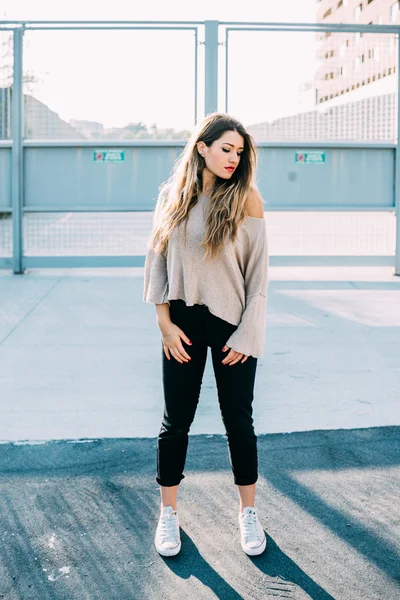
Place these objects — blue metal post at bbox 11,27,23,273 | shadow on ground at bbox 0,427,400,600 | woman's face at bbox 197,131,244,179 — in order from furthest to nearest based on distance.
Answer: blue metal post at bbox 11,27,23,273 → woman's face at bbox 197,131,244,179 → shadow on ground at bbox 0,427,400,600

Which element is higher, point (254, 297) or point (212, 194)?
point (212, 194)

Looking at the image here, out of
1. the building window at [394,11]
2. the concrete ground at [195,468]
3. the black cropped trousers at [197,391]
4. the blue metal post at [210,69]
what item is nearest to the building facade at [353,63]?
the blue metal post at [210,69]

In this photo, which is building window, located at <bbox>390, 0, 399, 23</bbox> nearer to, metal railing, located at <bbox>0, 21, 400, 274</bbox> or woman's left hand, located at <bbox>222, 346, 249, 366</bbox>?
metal railing, located at <bbox>0, 21, 400, 274</bbox>

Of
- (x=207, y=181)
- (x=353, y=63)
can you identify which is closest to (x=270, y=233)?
(x=353, y=63)

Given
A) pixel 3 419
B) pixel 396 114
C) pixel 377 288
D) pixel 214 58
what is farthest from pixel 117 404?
pixel 396 114

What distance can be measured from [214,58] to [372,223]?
2.62m

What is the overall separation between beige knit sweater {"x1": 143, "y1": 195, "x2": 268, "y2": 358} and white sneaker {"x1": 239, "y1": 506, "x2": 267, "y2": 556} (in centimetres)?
63

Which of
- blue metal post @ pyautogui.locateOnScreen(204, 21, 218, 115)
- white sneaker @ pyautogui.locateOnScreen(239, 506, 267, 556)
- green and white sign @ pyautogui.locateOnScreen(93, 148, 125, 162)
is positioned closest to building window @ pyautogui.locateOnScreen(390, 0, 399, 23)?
blue metal post @ pyautogui.locateOnScreen(204, 21, 218, 115)

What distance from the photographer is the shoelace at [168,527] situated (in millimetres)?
2789

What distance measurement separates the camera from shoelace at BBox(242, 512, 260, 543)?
9.12ft

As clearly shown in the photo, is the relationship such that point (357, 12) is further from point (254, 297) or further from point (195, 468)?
point (254, 297)

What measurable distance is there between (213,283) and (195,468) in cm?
114

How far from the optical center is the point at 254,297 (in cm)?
275

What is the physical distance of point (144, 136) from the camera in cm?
842
